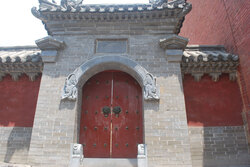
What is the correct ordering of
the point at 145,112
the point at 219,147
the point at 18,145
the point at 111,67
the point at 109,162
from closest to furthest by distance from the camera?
the point at 109,162
the point at 145,112
the point at 219,147
the point at 18,145
the point at 111,67

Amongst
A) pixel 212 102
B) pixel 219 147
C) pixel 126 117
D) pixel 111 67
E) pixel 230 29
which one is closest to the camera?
pixel 219 147

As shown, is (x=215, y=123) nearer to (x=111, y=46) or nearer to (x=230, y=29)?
(x=230, y=29)

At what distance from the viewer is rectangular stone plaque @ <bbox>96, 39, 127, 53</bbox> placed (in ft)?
17.7

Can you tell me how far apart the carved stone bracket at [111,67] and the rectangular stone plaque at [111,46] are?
1.08 ft

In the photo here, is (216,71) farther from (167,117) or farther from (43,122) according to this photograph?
(43,122)

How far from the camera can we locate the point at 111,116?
5.18m

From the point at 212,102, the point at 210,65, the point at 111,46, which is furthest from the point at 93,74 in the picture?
the point at 212,102

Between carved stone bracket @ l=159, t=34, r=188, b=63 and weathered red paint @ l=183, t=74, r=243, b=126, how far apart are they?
837 millimetres

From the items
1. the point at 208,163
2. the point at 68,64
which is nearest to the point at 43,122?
the point at 68,64

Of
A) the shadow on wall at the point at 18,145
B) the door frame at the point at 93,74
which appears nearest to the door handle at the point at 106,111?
the door frame at the point at 93,74

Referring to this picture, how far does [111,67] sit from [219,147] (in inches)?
155

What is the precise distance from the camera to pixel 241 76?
525 centimetres

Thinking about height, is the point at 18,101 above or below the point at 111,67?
below

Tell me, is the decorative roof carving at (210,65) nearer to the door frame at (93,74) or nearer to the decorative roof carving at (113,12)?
the decorative roof carving at (113,12)
